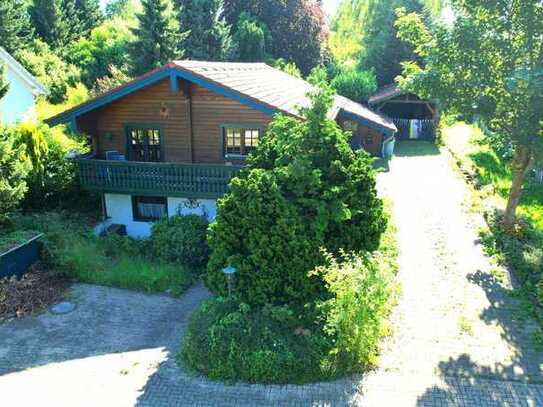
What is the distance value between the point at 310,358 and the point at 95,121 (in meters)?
13.0

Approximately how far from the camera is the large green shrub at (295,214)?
1055 centimetres

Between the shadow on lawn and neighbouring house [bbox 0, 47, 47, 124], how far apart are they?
27583mm

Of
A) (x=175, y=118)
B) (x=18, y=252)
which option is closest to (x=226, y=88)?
(x=175, y=118)

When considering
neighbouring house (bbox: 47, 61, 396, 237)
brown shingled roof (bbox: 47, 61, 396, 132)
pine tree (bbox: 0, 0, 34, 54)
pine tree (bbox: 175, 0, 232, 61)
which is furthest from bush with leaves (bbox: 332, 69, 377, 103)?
pine tree (bbox: 0, 0, 34, 54)

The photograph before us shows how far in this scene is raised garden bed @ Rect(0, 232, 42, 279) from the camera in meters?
13.8

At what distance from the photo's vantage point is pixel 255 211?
10.5 meters

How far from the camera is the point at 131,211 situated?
17.8 m

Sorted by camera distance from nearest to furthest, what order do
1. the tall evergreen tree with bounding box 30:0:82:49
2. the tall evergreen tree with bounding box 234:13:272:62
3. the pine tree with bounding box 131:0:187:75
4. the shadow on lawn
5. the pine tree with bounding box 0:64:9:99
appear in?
A: the shadow on lawn, the pine tree with bounding box 0:64:9:99, the pine tree with bounding box 131:0:187:75, the tall evergreen tree with bounding box 234:13:272:62, the tall evergreen tree with bounding box 30:0:82:49

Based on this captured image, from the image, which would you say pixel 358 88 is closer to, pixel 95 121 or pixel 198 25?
pixel 198 25

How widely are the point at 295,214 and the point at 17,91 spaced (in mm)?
26968

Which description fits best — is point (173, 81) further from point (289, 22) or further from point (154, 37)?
point (289, 22)

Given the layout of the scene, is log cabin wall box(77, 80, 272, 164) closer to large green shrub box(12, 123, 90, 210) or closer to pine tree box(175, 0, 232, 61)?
large green shrub box(12, 123, 90, 210)

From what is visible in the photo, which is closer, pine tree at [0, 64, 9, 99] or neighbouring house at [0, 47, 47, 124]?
pine tree at [0, 64, 9, 99]

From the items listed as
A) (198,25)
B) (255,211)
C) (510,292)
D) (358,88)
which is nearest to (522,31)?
(510,292)
